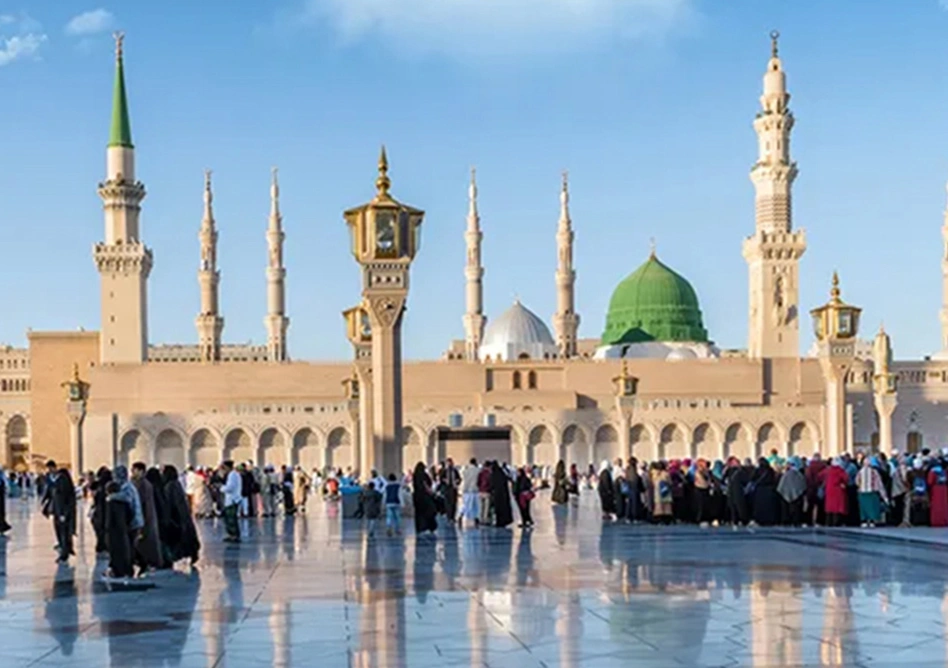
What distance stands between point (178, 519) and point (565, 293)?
47.1 meters

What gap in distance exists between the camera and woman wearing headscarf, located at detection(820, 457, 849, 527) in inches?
606

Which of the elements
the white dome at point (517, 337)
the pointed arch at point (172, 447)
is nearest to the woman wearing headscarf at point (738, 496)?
the pointed arch at point (172, 447)

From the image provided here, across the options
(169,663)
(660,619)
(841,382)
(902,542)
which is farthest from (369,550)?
(841,382)

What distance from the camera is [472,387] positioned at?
54875 mm

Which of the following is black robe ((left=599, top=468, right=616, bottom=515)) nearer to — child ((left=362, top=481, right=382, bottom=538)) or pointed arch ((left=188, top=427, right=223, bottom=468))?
child ((left=362, top=481, right=382, bottom=538))

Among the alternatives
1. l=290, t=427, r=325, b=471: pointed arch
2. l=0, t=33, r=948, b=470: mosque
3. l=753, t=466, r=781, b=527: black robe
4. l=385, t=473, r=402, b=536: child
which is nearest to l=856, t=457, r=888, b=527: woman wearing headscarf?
l=753, t=466, r=781, b=527: black robe

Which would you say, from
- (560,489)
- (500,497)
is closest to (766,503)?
(500,497)

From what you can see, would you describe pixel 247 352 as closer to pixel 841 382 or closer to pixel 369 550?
pixel 841 382

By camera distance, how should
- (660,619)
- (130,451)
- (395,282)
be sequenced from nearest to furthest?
(660,619), (395,282), (130,451)

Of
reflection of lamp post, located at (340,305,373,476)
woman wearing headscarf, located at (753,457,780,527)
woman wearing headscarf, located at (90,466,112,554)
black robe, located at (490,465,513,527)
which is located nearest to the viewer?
woman wearing headscarf, located at (90,466,112,554)

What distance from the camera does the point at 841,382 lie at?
127ft

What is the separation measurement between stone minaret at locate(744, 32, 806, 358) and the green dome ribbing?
837 inches

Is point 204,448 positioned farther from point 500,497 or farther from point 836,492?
point 836,492

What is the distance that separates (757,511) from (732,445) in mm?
37275
